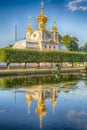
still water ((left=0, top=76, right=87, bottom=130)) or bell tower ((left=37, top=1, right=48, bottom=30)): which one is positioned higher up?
bell tower ((left=37, top=1, right=48, bottom=30))

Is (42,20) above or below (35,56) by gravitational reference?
above

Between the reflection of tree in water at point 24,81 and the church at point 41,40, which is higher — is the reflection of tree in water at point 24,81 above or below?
below

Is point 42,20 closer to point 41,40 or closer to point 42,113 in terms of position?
point 41,40

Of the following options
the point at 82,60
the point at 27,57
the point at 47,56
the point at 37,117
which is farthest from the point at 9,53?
the point at 37,117

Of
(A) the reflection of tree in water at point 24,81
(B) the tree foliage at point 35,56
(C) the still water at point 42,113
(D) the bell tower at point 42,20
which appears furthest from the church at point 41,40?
(C) the still water at point 42,113

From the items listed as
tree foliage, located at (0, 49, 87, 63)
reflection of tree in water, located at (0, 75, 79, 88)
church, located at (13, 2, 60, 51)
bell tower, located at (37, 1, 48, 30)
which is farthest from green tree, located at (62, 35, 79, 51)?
reflection of tree in water, located at (0, 75, 79, 88)

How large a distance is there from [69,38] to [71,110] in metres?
76.7

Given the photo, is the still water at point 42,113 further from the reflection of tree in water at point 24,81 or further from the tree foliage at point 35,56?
the tree foliage at point 35,56

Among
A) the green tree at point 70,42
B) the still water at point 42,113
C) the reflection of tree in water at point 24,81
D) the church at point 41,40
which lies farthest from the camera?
the green tree at point 70,42

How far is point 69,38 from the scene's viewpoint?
85000mm

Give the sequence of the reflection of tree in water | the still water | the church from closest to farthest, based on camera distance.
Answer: the still water < the reflection of tree in water < the church

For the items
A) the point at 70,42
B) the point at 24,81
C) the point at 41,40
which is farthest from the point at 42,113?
the point at 70,42

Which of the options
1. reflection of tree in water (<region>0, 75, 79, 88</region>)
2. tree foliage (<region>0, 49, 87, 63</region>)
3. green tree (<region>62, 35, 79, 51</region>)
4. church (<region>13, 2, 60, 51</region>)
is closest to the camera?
reflection of tree in water (<region>0, 75, 79, 88</region>)

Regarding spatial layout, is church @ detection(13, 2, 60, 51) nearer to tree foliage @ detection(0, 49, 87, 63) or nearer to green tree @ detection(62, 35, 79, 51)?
tree foliage @ detection(0, 49, 87, 63)
